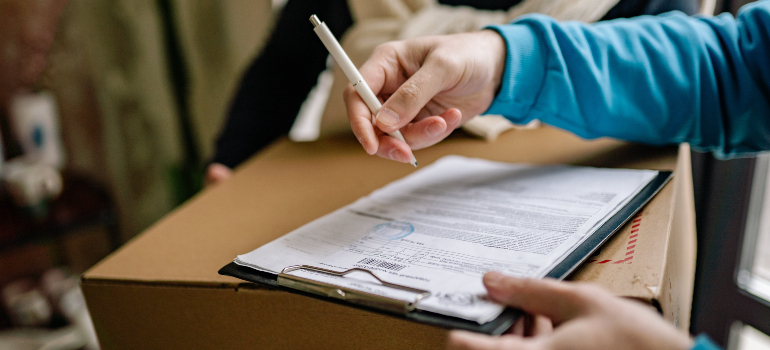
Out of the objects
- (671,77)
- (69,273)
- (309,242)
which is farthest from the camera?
(69,273)

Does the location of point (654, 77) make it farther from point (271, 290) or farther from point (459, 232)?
point (271, 290)

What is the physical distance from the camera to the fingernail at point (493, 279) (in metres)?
0.23

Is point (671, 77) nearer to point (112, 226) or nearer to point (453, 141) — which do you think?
point (453, 141)

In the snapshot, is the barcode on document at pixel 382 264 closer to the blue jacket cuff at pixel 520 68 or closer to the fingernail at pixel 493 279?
the fingernail at pixel 493 279

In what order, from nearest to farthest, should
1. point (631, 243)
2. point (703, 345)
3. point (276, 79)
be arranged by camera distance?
point (703, 345)
point (631, 243)
point (276, 79)

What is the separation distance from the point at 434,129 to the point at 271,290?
185mm

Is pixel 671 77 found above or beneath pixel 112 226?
above

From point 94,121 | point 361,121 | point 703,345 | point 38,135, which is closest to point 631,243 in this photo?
point 703,345

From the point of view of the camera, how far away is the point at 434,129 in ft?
1.22

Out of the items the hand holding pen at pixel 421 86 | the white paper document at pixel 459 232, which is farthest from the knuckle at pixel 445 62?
the white paper document at pixel 459 232

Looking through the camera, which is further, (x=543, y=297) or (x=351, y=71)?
(x=351, y=71)

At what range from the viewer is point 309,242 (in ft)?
1.07

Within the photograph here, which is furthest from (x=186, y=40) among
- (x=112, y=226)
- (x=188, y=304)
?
(x=188, y=304)

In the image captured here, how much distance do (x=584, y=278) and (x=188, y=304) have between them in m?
0.28
